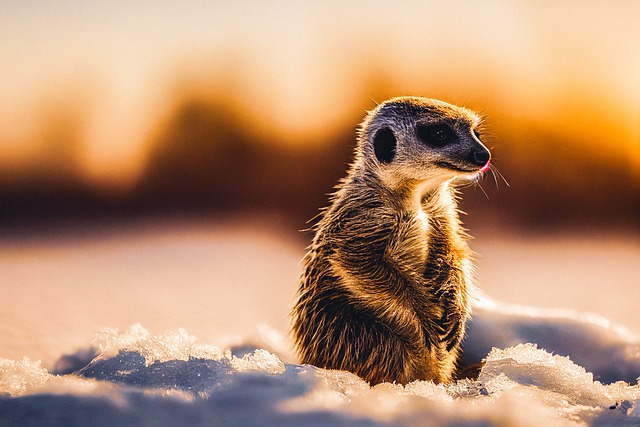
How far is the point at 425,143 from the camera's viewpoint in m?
2.54

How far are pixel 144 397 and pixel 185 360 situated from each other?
0.25 meters

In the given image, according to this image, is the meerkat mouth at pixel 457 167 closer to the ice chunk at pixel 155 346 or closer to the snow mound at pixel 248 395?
the snow mound at pixel 248 395

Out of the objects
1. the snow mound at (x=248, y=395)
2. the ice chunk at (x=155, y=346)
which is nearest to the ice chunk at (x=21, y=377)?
the snow mound at (x=248, y=395)

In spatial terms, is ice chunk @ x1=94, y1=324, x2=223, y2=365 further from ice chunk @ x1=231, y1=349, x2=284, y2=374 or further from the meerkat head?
the meerkat head

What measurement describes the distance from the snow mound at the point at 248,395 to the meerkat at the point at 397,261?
0.86 ft

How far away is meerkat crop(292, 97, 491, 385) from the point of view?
250 centimetres

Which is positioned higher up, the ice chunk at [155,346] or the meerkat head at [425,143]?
the meerkat head at [425,143]

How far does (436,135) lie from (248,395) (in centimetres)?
117

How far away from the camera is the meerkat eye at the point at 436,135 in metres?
2.54

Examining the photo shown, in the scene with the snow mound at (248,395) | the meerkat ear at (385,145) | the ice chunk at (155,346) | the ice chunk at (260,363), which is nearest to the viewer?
the snow mound at (248,395)

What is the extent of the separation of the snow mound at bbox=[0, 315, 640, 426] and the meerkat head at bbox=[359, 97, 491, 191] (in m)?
0.71

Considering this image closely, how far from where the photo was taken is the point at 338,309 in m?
2.62

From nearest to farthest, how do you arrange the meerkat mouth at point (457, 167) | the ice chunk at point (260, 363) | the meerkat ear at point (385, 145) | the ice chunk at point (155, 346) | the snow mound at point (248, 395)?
the snow mound at point (248, 395), the ice chunk at point (260, 363), the ice chunk at point (155, 346), the meerkat mouth at point (457, 167), the meerkat ear at point (385, 145)

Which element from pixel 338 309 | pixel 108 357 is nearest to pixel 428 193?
pixel 338 309
